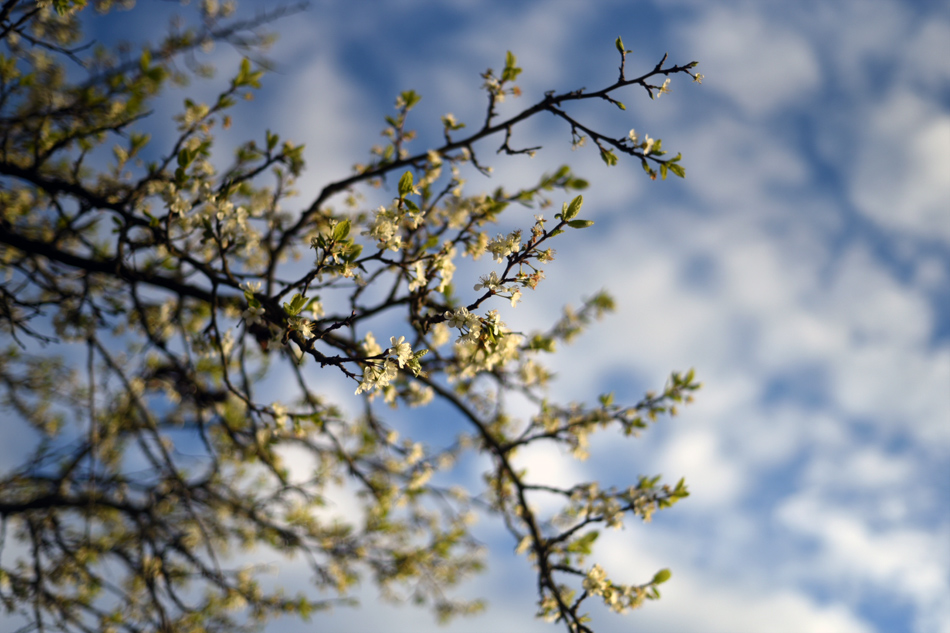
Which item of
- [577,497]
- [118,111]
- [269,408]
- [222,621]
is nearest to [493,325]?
[269,408]

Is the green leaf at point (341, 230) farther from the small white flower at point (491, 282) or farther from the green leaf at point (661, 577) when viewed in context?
the green leaf at point (661, 577)

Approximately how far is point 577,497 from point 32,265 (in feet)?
15.0

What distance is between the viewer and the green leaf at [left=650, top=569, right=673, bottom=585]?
3215 mm

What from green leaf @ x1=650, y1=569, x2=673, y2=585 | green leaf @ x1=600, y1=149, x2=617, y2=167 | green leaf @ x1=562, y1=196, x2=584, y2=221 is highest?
green leaf @ x1=600, y1=149, x2=617, y2=167

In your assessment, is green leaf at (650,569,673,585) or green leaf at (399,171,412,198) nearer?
green leaf at (399,171,412,198)

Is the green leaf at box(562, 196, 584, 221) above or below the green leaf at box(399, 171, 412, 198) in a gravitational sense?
below

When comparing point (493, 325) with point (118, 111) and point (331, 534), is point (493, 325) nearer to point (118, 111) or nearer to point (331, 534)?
point (118, 111)

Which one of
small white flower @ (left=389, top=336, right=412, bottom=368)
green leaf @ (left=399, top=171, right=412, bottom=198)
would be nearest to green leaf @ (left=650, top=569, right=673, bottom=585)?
small white flower @ (left=389, top=336, right=412, bottom=368)

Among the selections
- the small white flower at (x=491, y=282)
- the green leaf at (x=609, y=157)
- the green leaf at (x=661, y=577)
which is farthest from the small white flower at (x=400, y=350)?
the green leaf at (x=661, y=577)

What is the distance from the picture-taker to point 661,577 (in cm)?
323

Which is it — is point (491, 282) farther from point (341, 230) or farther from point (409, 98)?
point (409, 98)

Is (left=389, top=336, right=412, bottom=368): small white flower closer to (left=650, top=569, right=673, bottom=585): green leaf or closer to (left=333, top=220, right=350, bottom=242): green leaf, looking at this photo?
(left=333, top=220, right=350, bottom=242): green leaf

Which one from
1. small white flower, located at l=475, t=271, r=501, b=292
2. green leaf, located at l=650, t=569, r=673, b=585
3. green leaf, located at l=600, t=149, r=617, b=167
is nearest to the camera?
small white flower, located at l=475, t=271, r=501, b=292

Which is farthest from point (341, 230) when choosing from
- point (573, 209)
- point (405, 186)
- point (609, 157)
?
point (609, 157)
